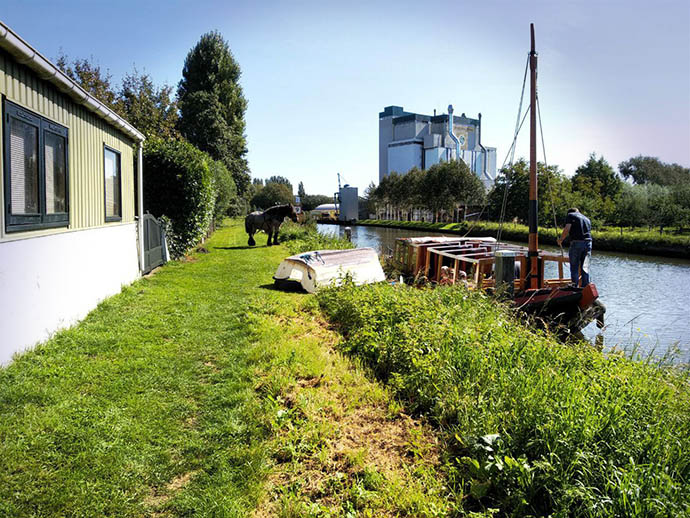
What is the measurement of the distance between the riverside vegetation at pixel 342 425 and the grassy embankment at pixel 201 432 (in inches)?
0.6

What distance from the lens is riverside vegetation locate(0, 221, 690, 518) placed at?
3.04 meters

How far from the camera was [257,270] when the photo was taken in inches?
541

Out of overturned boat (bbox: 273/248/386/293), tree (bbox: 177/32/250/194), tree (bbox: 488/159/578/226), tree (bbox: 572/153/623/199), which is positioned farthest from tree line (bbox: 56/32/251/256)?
tree (bbox: 572/153/623/199)

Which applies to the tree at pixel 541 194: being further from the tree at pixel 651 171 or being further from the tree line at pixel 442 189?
the tree at pixel 651 171

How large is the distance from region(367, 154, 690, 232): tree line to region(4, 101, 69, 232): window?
37.1 feet

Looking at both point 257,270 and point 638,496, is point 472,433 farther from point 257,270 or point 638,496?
point 257,270

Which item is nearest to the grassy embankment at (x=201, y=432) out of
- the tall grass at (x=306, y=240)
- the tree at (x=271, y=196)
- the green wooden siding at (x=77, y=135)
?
the green wooden siding at (x=77, y=135)

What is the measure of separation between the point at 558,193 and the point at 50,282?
40.8 m

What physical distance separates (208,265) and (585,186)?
4270 cm

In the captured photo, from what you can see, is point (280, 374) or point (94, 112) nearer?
point (280, 374)

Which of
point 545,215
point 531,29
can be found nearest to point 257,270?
point 531,29

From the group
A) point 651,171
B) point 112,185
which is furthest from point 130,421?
point 651,171

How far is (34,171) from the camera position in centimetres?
580

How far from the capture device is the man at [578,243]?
470 inches
